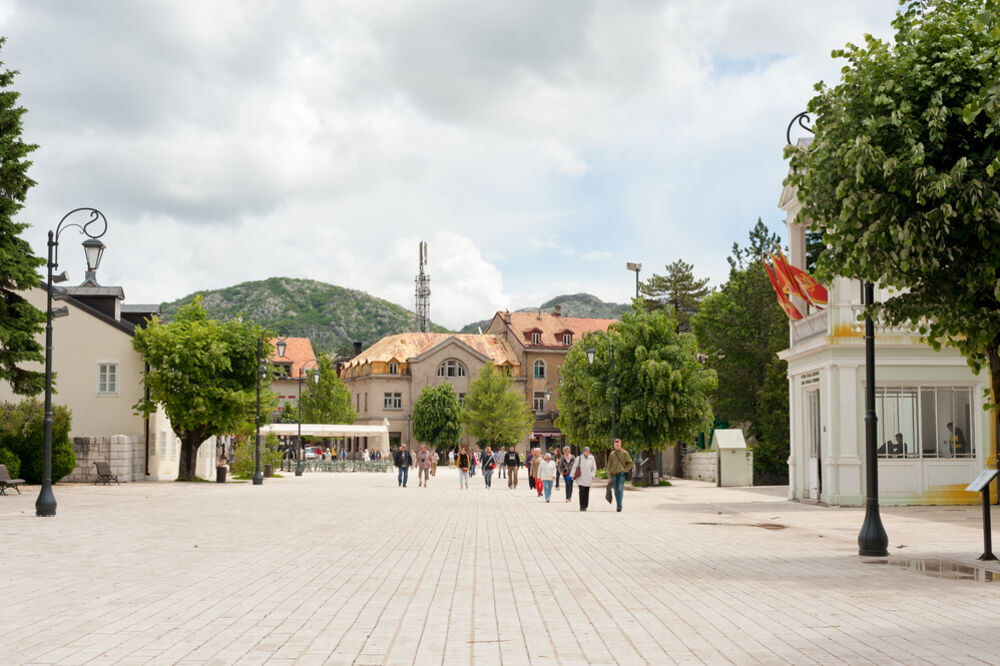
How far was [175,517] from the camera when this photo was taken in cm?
2200

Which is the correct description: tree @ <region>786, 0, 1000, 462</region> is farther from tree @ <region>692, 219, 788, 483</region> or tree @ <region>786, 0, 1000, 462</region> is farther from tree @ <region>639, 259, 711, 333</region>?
tree @ <region>639, 259, 711, 333</region>

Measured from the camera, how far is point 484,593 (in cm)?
1055

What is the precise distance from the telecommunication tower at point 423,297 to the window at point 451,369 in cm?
2307

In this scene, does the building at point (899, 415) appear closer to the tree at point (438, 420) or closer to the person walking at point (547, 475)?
the person walking at point (547, 475)

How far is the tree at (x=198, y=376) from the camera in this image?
40688mm

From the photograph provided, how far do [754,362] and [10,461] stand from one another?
29.7m

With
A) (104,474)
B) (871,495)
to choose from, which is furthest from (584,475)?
(104,474)

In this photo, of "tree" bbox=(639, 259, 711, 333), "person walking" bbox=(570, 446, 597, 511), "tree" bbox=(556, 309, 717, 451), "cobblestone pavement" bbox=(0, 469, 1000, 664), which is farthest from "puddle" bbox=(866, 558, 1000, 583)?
"tree" bbox=(639, 259, 711, 333)

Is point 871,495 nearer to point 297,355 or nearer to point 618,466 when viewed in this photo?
point 618,466

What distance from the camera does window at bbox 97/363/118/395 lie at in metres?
42.5

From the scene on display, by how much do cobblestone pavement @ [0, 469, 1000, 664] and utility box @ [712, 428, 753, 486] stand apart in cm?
1908

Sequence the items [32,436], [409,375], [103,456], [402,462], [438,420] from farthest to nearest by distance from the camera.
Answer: [409,375] < [438,420] < [402,462] < [103,456] < [32,436]

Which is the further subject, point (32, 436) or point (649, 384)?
point (649, 384)

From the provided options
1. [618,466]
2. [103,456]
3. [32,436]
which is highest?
[32,436]
